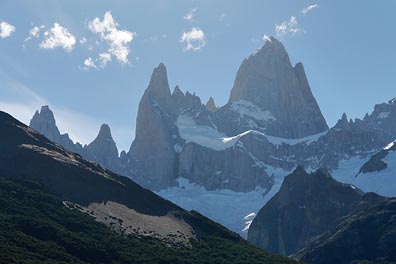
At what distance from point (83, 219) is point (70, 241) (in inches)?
527

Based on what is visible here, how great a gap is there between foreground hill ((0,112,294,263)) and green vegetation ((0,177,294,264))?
15 centimetres

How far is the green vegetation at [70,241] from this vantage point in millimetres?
106938

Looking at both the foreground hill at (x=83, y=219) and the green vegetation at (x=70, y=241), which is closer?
the green vegetation at (x=70, y=241)

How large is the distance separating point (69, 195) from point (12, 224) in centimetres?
2870

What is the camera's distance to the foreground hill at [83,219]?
A: 11250 cm

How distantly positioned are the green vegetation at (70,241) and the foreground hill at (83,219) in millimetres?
153

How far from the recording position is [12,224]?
113 meters

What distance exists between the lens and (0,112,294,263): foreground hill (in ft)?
369

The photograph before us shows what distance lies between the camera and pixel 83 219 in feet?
418

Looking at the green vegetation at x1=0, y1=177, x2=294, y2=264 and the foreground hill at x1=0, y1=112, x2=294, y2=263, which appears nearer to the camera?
the green vegetation at x1=0, y1=177, x2=294, y2=264

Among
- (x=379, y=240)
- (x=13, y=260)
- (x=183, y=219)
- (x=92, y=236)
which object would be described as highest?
(x=379, y=240)

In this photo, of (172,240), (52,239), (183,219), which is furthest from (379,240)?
(52,239)

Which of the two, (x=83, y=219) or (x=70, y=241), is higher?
(x=83, y=219)

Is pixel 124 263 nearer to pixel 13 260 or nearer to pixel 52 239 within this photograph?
pixel 52 239
